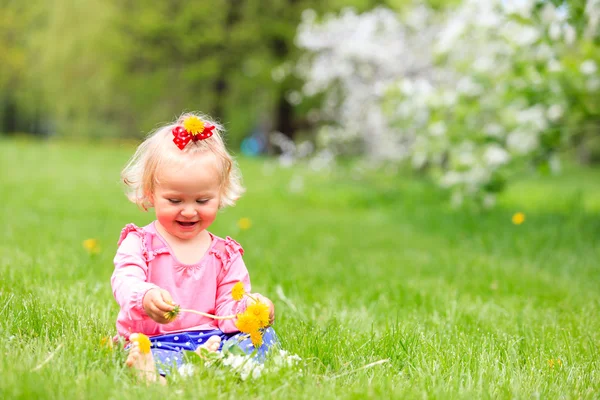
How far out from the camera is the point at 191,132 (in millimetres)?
2395

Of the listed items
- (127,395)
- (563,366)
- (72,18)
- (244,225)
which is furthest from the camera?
(72,18)

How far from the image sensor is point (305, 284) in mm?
3828

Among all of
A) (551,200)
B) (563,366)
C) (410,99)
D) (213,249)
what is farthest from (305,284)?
(551,200)

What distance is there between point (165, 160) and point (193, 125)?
0.54 feet

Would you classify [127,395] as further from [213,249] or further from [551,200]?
[551,200]

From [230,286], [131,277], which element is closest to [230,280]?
[230,286]

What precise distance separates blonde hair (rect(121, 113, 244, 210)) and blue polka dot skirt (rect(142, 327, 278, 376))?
520 mm

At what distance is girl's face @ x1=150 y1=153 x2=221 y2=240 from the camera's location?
2.38 m

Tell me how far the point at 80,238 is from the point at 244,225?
144 centimetres

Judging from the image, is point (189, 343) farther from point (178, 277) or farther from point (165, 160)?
point (165, 160)

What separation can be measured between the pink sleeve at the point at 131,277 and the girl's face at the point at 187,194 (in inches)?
5.5

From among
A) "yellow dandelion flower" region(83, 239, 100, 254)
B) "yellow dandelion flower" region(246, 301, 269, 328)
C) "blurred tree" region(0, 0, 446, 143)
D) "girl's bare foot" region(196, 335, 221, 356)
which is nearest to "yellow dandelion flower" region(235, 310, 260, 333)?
"yellow dandelion flower" region(246, 301, 269, 328)

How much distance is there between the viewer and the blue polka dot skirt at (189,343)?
7.52 feet

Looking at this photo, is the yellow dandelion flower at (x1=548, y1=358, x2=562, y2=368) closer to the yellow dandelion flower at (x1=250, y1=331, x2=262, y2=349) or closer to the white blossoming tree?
the yellow dandelion flower at (x1=250, y1=331, x2=262, y2=349)
